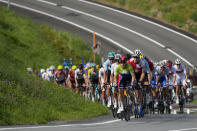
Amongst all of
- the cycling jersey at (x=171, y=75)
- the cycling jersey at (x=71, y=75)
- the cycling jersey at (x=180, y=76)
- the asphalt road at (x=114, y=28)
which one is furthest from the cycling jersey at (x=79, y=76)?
the asphalt road at (x=114, y=28)

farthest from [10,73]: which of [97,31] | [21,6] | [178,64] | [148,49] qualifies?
[21,6]

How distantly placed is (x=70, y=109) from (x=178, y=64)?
17.0 feet

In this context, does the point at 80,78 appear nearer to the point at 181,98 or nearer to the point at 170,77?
the point at 170,77

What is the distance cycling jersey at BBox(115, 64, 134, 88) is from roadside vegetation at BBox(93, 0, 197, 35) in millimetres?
35347

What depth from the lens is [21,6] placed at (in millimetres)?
58344

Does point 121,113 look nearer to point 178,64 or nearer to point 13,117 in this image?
point 13,117

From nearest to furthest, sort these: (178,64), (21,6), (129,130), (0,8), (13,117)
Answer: (129,130) → (13,117) → (178,64) → (0,8) → (21,6)

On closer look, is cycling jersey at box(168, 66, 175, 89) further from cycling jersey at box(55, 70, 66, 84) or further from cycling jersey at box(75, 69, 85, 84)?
cycling jersey at box(55, 70, 66, 84)

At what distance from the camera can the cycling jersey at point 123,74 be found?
18.2 metres

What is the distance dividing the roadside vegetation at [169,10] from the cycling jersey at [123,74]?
116 feet

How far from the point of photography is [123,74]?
18219 mm

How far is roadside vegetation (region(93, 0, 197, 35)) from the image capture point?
54438 millimetres

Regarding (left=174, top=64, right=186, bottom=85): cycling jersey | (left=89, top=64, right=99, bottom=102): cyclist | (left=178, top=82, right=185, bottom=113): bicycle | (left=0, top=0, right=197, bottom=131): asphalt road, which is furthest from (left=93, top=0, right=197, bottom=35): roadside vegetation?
(left=178, top=82, right=185, bottom=113): bicycle

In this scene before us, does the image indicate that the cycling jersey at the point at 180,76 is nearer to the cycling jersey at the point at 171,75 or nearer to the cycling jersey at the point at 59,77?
the cycling jersey at the point at 171,75
